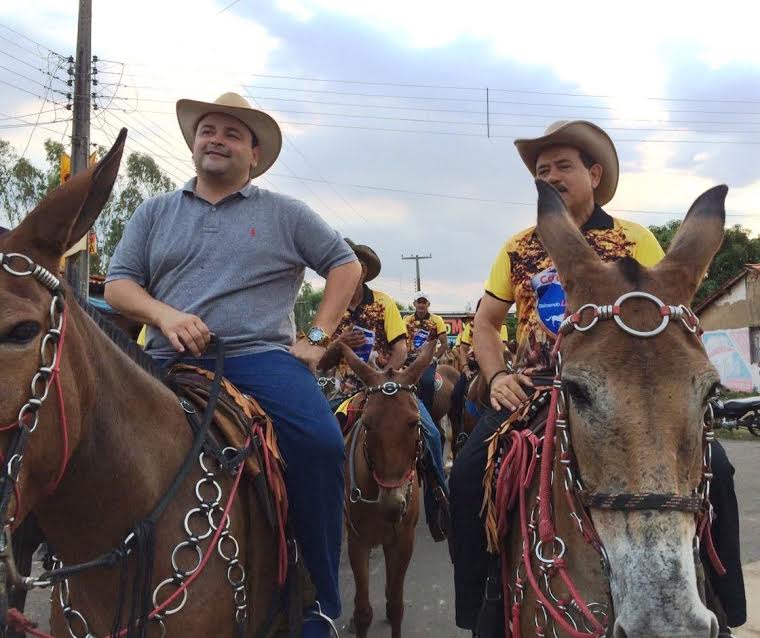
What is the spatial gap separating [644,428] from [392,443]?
3.58 meters

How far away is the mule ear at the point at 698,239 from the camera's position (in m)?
2.27

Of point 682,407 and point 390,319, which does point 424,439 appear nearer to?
point 390,319

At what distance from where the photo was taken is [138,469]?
2334 mm

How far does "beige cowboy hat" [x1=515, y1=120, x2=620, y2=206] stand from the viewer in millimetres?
3281

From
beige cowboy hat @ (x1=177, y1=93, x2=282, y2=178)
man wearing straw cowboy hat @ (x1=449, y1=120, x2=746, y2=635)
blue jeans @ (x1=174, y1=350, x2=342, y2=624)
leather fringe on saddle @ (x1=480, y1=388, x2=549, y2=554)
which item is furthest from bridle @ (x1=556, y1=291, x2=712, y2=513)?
beige cowboy hat @ (x1=177, y1=93, x2=282, y2=178)

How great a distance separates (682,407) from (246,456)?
169 cm

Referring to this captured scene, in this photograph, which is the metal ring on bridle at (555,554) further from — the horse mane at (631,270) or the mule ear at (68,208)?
the mule ear at (68,208)

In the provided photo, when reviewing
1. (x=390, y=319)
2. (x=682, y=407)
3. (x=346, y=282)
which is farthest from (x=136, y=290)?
(x=390, y=319)

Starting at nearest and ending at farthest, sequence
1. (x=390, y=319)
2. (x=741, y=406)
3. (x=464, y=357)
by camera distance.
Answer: (x=390, y=319) → (x=464, y=357) → (x=741, y=406)

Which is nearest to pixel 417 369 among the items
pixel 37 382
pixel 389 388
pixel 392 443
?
pixel 389 388

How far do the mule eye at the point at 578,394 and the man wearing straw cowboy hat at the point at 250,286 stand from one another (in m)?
1.21

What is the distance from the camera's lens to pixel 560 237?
2402 mm

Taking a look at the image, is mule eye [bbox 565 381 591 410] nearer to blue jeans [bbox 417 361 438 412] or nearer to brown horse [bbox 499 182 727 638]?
brown horse [bbox 499 182 727 638]

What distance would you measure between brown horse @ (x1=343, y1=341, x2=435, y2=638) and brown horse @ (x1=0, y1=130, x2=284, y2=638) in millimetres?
2495
